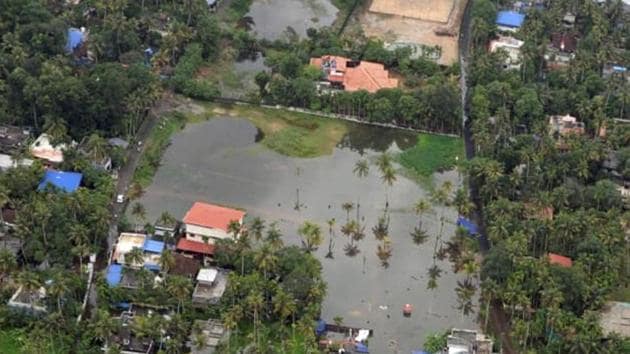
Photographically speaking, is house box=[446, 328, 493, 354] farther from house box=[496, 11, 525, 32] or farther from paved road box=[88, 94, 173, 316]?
house box=[496, 11, 525, 32]

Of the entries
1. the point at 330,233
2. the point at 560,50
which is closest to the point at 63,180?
the point at 330,233

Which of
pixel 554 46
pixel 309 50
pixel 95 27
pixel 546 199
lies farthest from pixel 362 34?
pixel 546 199

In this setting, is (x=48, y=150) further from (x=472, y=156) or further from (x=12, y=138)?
(x=472, y=156)

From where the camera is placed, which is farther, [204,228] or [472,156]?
[472,156]

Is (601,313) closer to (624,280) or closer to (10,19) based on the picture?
(624,280)

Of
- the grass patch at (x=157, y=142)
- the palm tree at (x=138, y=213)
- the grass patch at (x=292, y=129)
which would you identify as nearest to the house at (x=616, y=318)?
the grass patch at (x=292, y=129)

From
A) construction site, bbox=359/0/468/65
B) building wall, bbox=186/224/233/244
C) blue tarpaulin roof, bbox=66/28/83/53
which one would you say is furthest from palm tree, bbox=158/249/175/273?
construction site, bbox=359/0/468/65
